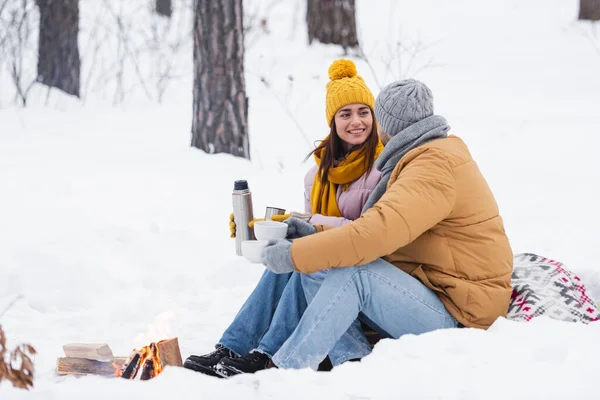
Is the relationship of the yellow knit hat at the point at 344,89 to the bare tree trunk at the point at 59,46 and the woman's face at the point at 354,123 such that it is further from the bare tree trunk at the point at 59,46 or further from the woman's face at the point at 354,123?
the bare tree trunk at the point at 59,46

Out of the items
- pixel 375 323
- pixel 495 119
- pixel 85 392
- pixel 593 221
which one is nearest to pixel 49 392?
pixel 85 392

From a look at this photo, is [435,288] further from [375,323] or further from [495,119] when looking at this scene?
[495,119]

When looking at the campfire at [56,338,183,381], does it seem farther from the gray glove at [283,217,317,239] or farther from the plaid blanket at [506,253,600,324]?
the plaid blanket at [506,253,600,324]

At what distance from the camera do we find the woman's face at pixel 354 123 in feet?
12.2

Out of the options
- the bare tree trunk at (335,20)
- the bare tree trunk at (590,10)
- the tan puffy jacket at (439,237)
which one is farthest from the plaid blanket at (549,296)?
the bare tree trunk at (590,10)

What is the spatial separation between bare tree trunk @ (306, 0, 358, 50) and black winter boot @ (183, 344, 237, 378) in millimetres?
7580

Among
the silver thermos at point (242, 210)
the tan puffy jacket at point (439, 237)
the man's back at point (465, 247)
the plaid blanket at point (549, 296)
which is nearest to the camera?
the tan puffy jacket at point (439, 237)

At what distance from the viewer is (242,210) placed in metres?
3.46

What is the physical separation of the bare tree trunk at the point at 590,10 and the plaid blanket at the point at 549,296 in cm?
1000

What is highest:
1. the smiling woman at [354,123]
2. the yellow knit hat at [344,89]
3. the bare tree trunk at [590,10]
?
the bare tree trunk at [590,10]

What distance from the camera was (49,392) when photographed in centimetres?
226

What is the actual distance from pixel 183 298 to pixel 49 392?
2.22 meters

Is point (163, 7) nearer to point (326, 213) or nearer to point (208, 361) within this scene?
point (326, 213)

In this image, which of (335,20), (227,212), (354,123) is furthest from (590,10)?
(354,123)
